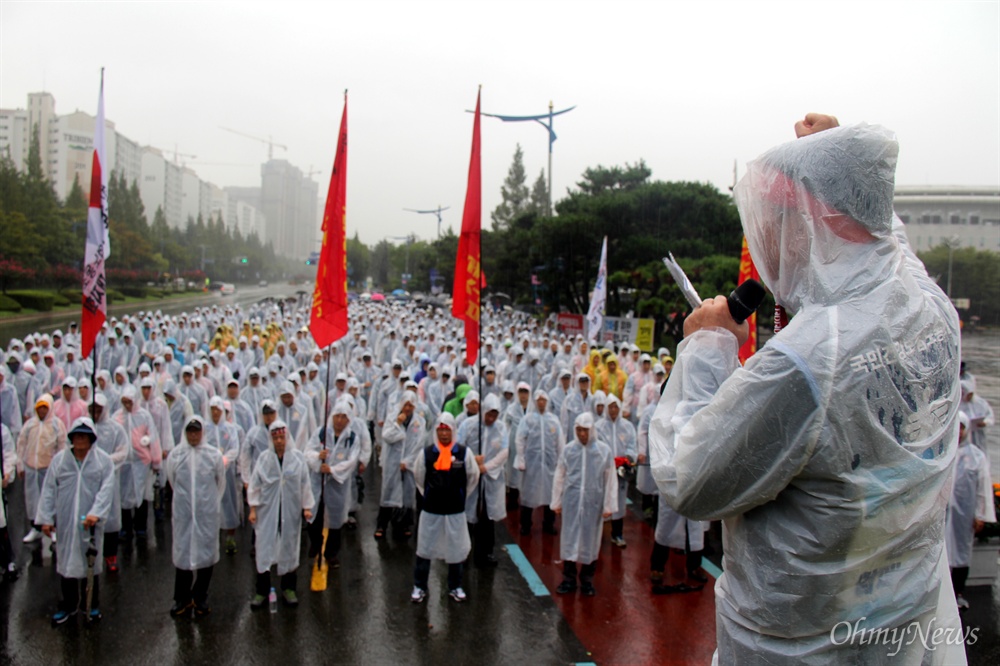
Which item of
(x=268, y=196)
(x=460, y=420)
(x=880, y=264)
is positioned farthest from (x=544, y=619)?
(x=268, y=196)

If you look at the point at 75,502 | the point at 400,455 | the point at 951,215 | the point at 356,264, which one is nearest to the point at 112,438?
the point at 75,502

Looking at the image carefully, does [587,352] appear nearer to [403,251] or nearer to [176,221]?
[403,251]

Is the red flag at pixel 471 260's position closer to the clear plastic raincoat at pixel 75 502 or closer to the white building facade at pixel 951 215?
the clear plastic raincoat at pixel 75 502

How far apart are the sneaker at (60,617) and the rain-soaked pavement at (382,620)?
0.17ft

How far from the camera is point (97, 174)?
8.38 metres

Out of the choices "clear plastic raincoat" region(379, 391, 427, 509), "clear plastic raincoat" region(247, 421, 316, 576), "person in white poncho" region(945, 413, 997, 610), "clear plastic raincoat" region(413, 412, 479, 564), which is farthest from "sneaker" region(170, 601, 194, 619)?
"person in white poncho" region(945, 413, 997, 610)

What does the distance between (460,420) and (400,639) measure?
3033 millimetres

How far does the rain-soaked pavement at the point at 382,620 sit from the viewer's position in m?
5.26

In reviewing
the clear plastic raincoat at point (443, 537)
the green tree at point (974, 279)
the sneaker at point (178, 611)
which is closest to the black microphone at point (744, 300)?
the clear plastic raincoat at point (443, 537)

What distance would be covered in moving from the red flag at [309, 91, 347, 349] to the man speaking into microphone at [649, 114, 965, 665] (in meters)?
6.06

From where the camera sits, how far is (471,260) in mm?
6805

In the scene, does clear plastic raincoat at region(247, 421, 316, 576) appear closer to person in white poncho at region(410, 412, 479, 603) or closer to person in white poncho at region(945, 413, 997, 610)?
person in white poncho at region(410, 412, 479, 603)

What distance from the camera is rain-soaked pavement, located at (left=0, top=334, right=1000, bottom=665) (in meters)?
5.26

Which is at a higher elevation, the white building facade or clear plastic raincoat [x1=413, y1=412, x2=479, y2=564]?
the white building facade
